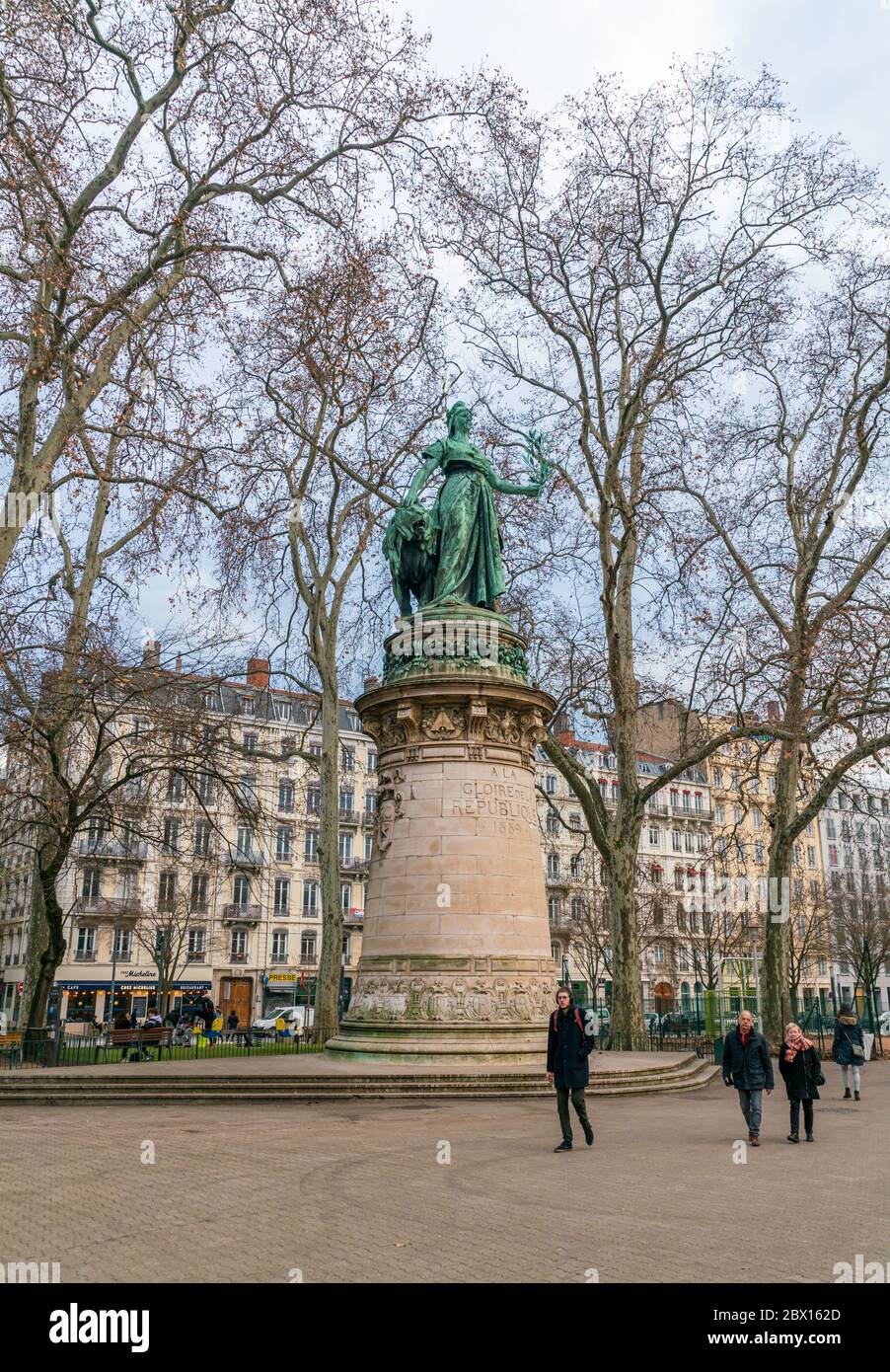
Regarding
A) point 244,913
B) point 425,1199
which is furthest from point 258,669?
point 244,913

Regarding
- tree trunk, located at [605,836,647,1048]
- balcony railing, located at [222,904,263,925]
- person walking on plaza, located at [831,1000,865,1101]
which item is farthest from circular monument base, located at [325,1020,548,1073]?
balcony railing, located at [222,904,263,925]

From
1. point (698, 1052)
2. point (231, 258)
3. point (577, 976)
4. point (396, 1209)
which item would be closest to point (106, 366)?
point (231, 258)

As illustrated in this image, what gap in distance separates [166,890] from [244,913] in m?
5.19

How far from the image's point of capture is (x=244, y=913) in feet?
179

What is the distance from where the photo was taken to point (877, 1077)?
23188 millimetres

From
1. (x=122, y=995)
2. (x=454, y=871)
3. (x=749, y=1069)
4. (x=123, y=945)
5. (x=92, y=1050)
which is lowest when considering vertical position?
(x=122, y=995)

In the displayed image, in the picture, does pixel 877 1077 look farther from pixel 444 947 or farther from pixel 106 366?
pixel 106 366

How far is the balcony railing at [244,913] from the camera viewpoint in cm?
5400

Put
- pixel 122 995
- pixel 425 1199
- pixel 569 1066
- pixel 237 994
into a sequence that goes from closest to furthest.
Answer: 1. pixel 425 1199
2. pixel 569 1066
3. pixel 122 995
4. pixel 237 994

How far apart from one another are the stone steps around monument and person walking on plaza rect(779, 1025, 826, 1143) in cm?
357

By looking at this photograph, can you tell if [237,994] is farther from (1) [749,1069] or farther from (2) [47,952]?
(1) [749,1069]

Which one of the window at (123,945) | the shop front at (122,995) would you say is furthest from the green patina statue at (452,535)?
the window at (123,945)

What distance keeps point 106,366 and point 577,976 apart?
54.5 meters

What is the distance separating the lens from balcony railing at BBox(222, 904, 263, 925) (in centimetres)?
5400
